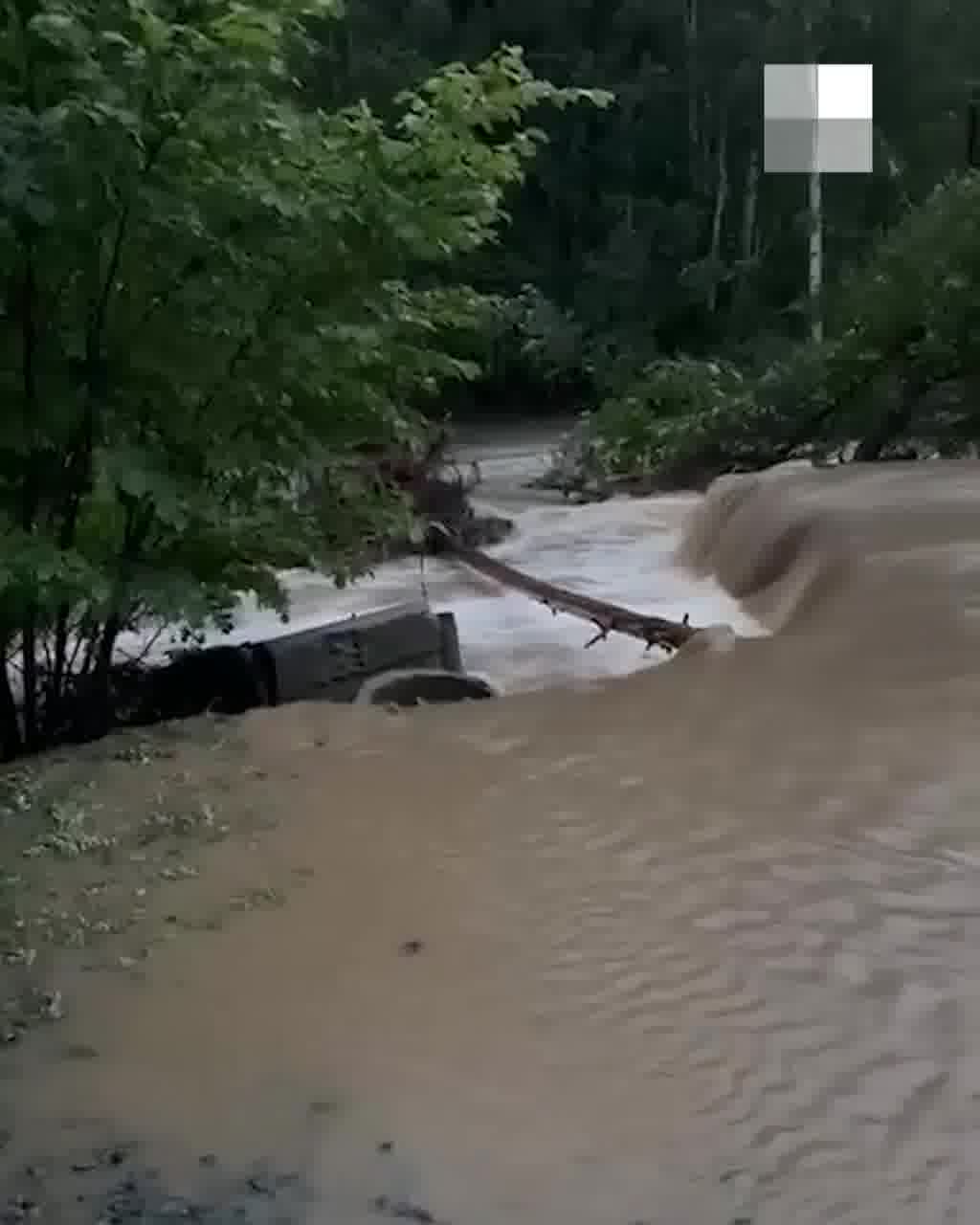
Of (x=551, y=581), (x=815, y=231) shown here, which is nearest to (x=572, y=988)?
(x=551, y=581)

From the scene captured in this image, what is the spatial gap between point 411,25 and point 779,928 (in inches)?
817

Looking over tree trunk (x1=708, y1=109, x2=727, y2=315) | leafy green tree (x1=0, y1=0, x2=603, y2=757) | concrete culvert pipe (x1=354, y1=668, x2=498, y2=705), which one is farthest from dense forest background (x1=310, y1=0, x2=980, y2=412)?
leafy green tree (x1=0, y1=0, x2=603, y2=757)

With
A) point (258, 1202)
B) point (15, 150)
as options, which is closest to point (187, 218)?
point (15, 150)

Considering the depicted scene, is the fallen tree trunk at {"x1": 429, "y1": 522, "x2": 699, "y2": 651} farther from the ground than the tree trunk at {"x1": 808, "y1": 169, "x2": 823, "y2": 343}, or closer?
closer

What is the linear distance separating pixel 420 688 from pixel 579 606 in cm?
217

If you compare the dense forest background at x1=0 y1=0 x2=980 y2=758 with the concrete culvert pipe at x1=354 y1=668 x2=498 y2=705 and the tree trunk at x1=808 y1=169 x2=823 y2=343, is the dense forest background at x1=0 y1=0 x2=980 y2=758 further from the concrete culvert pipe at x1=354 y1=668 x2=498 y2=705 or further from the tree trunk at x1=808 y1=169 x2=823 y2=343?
the tree trunk at x1=808 y1=169 x2=823 y2=343

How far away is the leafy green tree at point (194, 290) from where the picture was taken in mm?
4195

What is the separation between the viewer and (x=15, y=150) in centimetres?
390

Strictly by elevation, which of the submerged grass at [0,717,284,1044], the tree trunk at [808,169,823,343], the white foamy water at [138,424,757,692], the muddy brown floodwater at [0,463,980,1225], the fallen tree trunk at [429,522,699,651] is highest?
the tree trunk at [808,169,823,343]

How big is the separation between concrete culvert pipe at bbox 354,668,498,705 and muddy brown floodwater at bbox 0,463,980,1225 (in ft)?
3.09

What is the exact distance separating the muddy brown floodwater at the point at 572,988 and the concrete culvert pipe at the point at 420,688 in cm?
94

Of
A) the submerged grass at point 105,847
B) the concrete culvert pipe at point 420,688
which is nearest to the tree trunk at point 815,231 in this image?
the concrete culvert pipe at point 420,688

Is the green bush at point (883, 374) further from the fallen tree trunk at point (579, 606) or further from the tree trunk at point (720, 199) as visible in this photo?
the tree trunk at point (720, 199)

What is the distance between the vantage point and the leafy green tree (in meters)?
4.20
